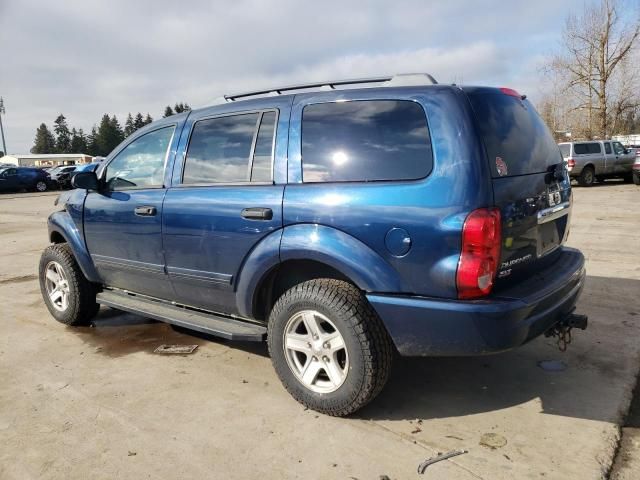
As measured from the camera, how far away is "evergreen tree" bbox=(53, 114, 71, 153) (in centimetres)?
12000

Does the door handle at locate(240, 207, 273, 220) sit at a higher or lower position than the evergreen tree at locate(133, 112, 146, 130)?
lower

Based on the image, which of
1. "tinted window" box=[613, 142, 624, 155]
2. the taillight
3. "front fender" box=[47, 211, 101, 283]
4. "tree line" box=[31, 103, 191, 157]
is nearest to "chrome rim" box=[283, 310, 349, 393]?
the taillight

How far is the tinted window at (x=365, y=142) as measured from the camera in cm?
282

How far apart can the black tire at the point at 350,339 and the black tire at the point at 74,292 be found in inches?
101

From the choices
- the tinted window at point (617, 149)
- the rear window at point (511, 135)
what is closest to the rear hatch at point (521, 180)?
the rear window at point (511, 135)

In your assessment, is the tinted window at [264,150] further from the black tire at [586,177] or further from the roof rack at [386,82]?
the black tire at [586,177]

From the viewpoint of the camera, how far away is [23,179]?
97.6 feet

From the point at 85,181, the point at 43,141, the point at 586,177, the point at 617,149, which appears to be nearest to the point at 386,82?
the point at 85,181

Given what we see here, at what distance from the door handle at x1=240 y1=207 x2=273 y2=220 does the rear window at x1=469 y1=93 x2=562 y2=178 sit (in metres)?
1.33

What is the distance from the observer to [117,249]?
14.1ft

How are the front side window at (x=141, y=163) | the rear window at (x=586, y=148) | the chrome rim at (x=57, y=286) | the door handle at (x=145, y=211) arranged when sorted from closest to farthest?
the door handle at (x=145, y=211) < the front side window at (x=141, y=163) < the chrome rim at (x=57, y=286) < the rear window at (x=586, y=148)

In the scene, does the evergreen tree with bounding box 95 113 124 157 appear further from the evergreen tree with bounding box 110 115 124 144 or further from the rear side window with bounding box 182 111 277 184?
the rear side window with bounding box 182 111 277 184

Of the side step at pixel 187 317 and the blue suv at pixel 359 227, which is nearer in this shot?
the blue suv at pixel 359 227

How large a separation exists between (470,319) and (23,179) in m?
32.7
